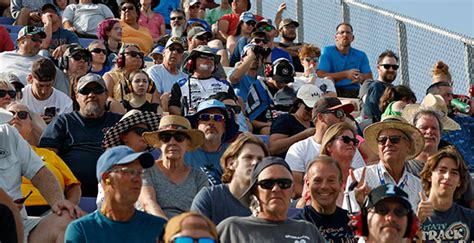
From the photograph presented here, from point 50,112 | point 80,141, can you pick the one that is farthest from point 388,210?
point 50,112

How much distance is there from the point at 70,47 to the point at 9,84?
2.46m

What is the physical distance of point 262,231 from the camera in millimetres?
7949

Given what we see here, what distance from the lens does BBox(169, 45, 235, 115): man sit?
42.9 ft

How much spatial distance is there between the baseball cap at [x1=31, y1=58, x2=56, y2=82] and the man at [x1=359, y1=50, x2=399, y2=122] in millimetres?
3171

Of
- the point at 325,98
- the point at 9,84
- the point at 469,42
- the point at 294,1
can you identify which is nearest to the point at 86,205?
the point at 9,84

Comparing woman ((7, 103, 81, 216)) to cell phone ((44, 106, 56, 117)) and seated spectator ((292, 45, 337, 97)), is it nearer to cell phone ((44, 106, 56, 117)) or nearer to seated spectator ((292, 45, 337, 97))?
cell phone ((44, 106, 56, 117))

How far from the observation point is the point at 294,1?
19734 millimetres

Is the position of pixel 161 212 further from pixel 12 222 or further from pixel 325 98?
pixel 325 98

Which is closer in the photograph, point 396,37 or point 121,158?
point 121,158

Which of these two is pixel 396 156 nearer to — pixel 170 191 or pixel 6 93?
pixel 170 191

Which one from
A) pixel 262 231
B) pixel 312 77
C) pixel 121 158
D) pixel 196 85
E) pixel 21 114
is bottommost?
pixel 262 231

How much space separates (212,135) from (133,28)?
6.46 m

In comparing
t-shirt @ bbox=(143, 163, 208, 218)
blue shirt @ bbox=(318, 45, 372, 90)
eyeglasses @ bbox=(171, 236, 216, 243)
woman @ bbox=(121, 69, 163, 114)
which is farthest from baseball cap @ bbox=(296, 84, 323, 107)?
eyeglasses @ bbox=(171, 236, 216, 243)

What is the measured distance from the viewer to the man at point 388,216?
25.8 ft
